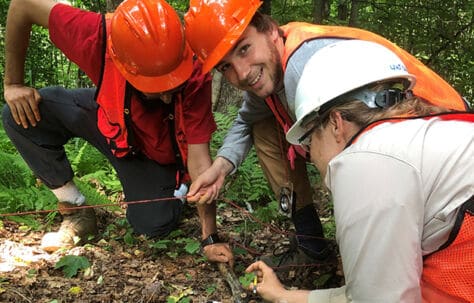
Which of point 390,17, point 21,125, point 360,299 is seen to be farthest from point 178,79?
point 390,17

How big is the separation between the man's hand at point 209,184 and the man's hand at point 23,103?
1.53 m

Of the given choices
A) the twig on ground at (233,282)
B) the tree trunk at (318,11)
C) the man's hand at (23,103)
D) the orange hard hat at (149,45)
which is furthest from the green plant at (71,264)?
the tree trunk at (318,11)

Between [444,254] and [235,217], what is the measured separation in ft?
8.93

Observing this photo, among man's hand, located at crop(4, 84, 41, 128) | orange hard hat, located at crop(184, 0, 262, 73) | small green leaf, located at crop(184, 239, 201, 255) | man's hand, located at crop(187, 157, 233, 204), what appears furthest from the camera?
man's hand, located at crop(4, 84, 41, 128)

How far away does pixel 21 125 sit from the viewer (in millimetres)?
3822

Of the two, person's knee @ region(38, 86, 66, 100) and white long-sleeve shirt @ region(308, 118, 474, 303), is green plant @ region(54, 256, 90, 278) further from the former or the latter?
white long-sleeve shirt @ region(308, 118, 474, 303)

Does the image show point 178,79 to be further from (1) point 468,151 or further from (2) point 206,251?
(1) point 468,151

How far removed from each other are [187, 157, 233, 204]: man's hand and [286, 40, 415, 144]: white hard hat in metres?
1.46

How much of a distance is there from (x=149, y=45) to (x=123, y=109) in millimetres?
719

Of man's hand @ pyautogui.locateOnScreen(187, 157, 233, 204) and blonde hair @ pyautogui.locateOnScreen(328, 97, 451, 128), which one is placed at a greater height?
blonde hair @ pyautogui.locateOnScreen(328, 97, 451, 128)

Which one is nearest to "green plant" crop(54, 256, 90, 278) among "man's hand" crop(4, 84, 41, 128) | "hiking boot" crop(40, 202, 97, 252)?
"hiking boot" crop(40, 202, 97, 252)

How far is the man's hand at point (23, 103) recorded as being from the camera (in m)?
3.67

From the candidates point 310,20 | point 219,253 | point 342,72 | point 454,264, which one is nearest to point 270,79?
point 342,72

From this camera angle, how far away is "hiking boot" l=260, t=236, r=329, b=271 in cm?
348
